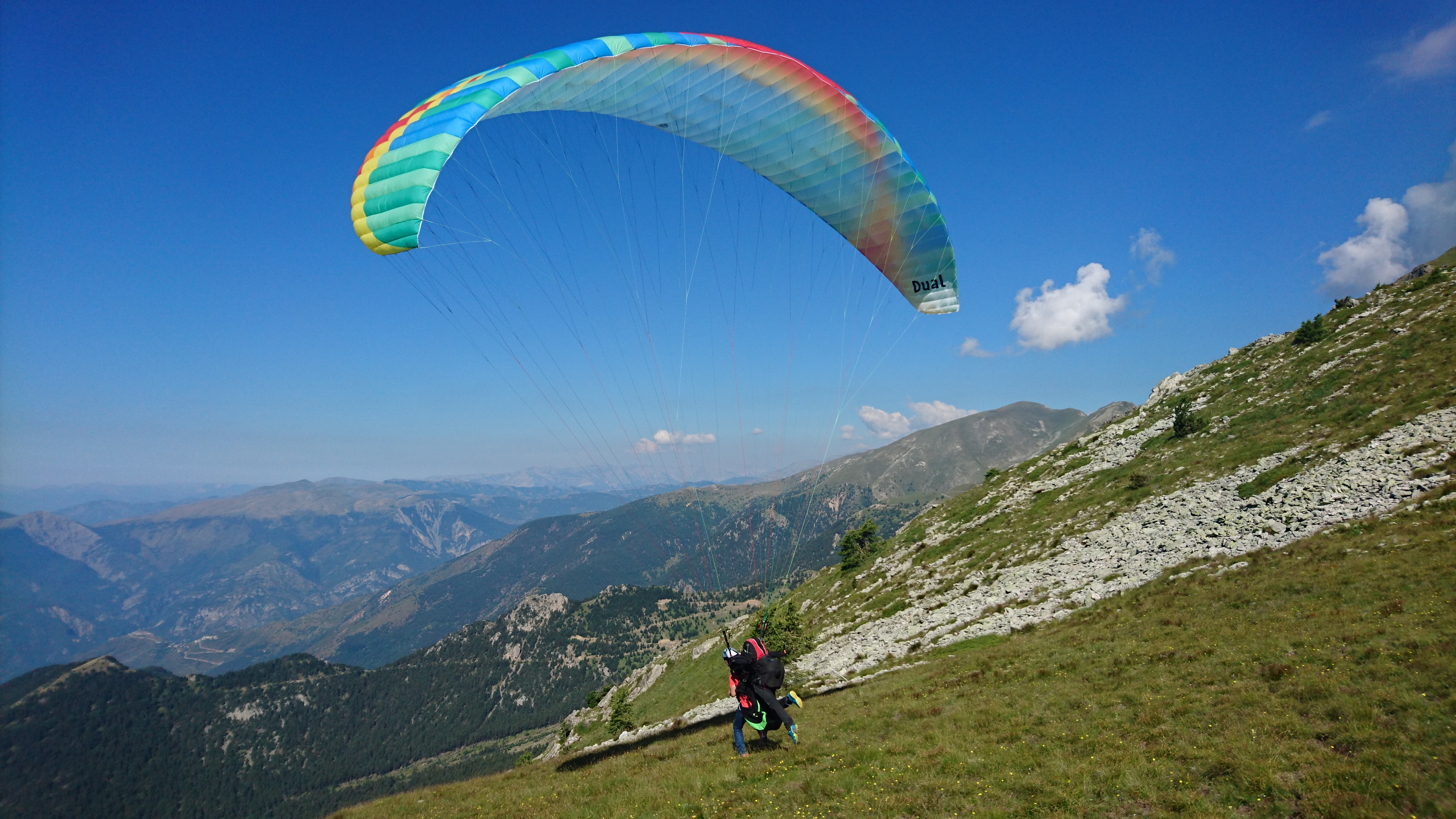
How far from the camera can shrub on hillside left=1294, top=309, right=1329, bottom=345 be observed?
1468 inches

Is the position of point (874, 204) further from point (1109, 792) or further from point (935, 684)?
point (1109, 792)

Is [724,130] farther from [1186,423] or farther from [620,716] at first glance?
[620,716]

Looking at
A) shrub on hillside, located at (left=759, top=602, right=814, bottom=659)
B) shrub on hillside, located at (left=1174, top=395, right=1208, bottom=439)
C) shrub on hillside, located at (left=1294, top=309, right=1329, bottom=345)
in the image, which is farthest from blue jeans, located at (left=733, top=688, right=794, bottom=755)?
shrub on hillside, located at (left=1294, top=309, right=1329, bottom=345)

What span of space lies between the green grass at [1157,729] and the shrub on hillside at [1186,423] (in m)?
19.2

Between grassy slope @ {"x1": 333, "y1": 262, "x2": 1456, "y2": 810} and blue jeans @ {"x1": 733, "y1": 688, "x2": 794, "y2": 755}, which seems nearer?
blue jeans @ {"x1": 733, "y1": 688, "x2": 794, "y2": 755}

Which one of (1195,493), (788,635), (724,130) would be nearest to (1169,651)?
(1195,493)

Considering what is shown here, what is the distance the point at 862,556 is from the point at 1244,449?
105 feet

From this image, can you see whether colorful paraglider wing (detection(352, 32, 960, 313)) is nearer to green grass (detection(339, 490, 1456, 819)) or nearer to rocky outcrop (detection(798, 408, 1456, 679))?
rocky outcrop (detection(798, 408, 1456, 679))

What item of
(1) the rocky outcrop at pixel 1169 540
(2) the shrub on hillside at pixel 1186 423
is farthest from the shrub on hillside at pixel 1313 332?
(1) the rocky outcrop at pixel 1169 540

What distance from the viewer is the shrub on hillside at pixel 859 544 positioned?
54.8m

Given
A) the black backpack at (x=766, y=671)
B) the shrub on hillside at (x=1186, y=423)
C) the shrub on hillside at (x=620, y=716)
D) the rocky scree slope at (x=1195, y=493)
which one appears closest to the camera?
the black backpack at (x=766, y=671)

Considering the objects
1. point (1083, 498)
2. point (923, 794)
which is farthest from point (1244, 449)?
point (923, 794)

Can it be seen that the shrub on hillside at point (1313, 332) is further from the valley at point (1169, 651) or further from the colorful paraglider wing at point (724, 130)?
the colorful paraglider wing at point (724, 130)

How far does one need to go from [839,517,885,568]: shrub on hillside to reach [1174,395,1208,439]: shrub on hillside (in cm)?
2625
